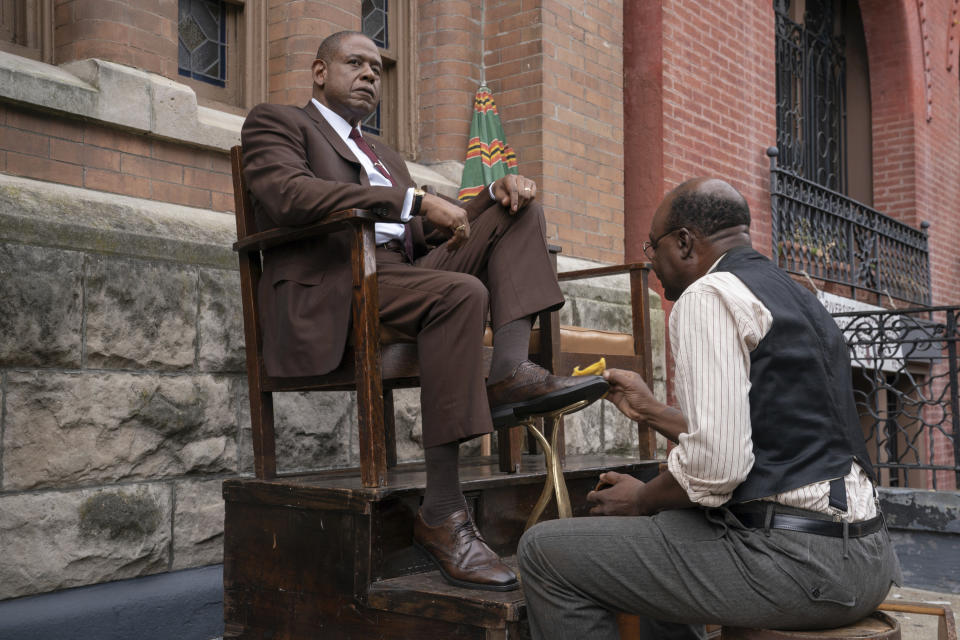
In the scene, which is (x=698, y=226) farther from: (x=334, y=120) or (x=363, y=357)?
(x=334, y=120)

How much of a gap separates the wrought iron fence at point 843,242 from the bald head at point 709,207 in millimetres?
5582

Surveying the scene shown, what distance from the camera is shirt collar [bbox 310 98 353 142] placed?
3289 mm

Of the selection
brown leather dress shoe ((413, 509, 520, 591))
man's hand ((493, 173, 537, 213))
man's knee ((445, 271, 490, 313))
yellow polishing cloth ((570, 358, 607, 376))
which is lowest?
brown leather dress shoe ((413, 509, 520, 591))

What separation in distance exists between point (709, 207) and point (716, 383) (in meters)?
0.50

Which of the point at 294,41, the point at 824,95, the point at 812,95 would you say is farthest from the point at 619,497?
the point at 824,95

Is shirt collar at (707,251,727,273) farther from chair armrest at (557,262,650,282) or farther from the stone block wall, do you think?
the stone block wall

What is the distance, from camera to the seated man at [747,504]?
2010 millimetres

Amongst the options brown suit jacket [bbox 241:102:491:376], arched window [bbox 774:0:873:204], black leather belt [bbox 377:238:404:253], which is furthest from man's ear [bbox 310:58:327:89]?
arched window [bbox 774:0:873:204]

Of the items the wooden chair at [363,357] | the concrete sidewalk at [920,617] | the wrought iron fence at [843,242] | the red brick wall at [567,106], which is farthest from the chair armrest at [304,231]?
the wrought iron fence at [843,242]

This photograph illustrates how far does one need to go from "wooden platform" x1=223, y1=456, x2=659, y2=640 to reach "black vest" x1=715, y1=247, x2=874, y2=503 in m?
0.72

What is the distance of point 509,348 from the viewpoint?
2.88m

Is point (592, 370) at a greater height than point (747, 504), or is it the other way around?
point (592, 370)

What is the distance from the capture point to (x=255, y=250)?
125 inches

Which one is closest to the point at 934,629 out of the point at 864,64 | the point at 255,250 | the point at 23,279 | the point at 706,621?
the point at 706,621
